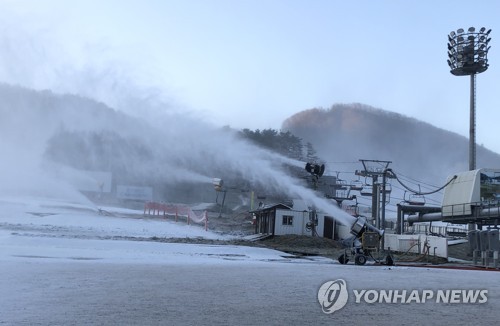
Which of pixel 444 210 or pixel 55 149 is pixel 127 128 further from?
pixel 444 210

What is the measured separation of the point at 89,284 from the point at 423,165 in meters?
143

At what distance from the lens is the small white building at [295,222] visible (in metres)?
48.5

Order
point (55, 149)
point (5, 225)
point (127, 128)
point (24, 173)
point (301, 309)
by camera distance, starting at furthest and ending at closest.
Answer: point (55, 149) < point (24, 173) < point (127, 128) < point (5, 225) < point (301, 309)

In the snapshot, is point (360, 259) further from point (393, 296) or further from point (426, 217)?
point (426, 217)

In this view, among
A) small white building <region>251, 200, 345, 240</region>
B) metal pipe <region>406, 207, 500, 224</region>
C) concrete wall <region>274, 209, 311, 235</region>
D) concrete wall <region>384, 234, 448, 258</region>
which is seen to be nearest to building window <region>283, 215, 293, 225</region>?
small white building <region>251, 200, 345, 240</region>

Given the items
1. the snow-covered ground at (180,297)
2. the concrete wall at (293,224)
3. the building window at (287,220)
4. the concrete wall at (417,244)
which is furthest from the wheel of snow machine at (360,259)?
the building window at (287,220)

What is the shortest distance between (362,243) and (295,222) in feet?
88.4

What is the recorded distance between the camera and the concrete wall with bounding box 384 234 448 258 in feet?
111

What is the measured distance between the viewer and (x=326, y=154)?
5748 inches

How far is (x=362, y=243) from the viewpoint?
2236 cm

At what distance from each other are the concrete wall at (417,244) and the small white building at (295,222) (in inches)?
320

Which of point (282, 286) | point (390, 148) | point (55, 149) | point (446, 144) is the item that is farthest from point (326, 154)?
point (282, 286)

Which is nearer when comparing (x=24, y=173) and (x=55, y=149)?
(x=24, y=173)

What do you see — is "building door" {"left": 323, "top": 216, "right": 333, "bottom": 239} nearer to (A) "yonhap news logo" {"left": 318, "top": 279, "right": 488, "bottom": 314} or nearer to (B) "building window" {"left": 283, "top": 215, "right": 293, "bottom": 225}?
(B) "building window" {"left": 283, "top": 215, "right": 293, "bottom": 225}
